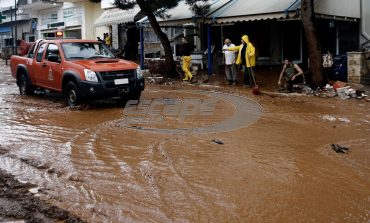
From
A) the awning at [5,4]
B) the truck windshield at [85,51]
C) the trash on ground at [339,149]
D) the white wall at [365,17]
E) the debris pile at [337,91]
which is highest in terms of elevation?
the awning at [5,4]

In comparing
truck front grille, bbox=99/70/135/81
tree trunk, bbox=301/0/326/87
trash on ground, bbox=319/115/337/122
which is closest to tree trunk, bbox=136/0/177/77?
tree trunk, bbox=301/0/326/87

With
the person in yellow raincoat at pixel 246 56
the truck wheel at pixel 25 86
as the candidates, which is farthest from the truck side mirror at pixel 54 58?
the person in yellow raincoat at pixel 246 56

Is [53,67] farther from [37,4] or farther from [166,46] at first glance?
[37,4]

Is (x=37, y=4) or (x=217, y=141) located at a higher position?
(x=37, y=4)

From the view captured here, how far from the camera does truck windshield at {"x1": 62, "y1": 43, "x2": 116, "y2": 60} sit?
38.1 feet

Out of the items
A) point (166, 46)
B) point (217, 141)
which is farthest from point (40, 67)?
point (166, 46)

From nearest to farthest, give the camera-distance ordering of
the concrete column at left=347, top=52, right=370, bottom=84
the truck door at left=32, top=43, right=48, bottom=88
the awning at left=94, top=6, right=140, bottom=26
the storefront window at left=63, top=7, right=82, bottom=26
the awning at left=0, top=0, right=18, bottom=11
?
1. the truck door at left=32, top=43, right=48, bottom=88
2. the concrete column at left=347, top=52, right=370, bottom=84
3. the awning at left=94, top=6, right=140, bottom=26
4. the storefront window at left=63, top=7, right=82, bottom=26
5. the awning at left=0, top=0, right=18, bottom=11

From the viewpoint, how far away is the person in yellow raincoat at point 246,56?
48.5 feet

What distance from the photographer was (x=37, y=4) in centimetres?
3809

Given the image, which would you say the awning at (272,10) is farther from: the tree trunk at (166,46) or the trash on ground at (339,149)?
the trash on ground at (339,149)

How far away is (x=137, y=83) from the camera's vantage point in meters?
11.4

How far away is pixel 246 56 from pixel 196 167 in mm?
9238

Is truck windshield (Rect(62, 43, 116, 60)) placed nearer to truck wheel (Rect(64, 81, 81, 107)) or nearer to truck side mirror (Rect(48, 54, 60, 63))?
truck side mirror (Rect(48, 54, 60, 63))

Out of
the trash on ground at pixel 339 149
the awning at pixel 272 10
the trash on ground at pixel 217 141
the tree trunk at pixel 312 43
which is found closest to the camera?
the trash on ground at pixel 339 149
